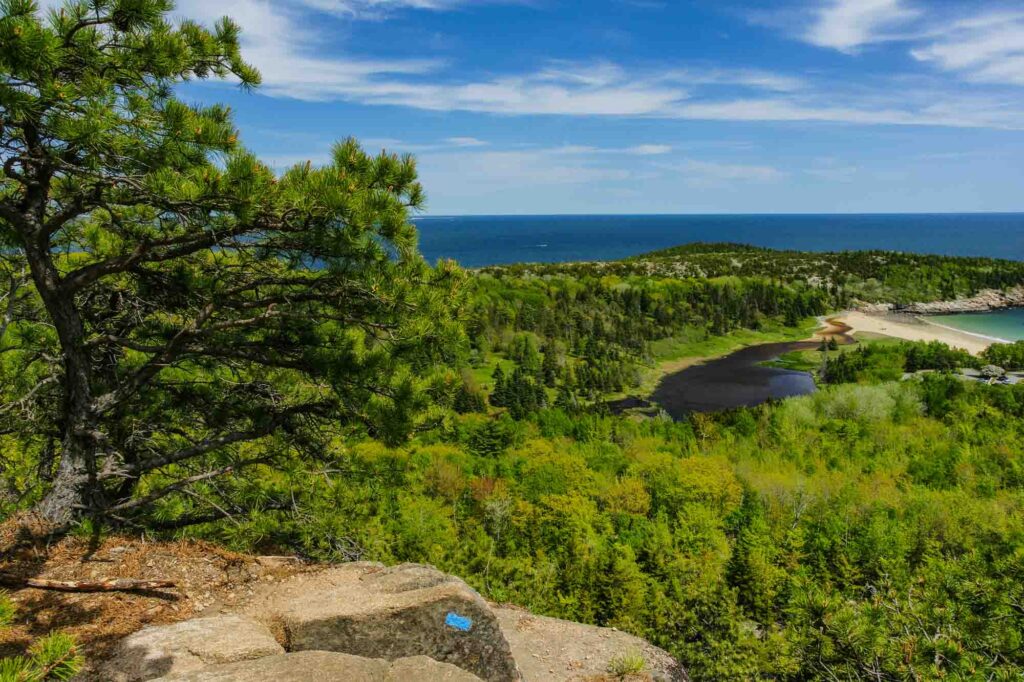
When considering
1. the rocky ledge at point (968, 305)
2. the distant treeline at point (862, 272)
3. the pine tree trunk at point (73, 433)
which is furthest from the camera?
the distant treeline at point (862, 272)

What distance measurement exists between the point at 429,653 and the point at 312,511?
100 inches

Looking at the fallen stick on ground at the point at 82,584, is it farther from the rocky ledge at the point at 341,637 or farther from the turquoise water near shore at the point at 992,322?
the turquoise water near shore at the point at 992,322

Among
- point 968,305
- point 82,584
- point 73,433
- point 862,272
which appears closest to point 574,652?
point 82,584

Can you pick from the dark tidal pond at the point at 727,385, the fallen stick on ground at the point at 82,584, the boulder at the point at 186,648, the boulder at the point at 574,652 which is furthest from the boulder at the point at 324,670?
the dark tidal pond at the point at 727,385

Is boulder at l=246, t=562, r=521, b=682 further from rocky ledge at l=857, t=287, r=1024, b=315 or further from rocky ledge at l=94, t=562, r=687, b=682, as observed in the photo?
rocky ledge at l=857, t=287, r=1024, b=315

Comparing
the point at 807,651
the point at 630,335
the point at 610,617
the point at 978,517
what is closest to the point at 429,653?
the point at 807,651

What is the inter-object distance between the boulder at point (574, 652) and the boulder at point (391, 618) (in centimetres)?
258

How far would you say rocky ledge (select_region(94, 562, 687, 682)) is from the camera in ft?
16.1

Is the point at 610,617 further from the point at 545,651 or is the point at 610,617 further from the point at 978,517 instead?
the point at 978,517

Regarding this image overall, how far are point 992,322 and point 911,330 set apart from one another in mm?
17942

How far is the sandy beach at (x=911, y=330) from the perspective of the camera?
6950cm

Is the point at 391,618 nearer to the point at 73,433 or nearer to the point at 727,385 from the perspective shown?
the point at 73,433

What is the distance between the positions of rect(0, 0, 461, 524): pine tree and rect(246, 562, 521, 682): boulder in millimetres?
1690

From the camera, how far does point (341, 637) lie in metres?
6.11
